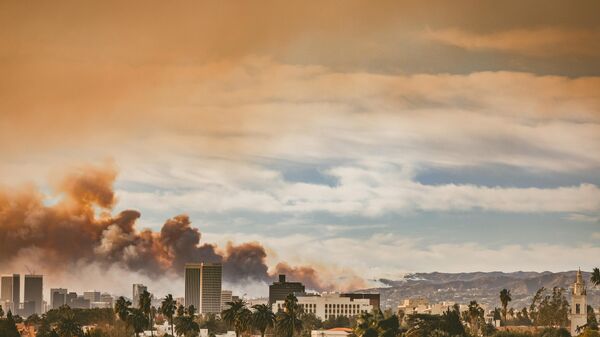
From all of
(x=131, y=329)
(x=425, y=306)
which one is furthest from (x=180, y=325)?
(x=425, y=306)

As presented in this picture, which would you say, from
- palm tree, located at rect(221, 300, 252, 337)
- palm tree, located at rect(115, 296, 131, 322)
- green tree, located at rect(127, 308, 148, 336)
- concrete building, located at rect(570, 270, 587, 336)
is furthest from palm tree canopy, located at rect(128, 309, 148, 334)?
concrete building, located at rect(570, 270, 587, 336)

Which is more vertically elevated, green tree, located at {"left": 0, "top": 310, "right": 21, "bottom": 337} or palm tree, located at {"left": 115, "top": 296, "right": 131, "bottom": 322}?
palm tree, located at {"left": 115, "top": 296, "right": 131, "bottom": 322}

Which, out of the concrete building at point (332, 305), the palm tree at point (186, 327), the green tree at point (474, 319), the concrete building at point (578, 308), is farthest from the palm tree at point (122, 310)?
the concrete building at point (332, 305)

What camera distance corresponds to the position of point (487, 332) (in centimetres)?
9619

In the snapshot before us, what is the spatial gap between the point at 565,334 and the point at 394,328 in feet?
83.2

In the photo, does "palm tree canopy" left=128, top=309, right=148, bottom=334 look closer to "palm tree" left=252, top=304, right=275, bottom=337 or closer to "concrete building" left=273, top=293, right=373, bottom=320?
"palm tree" left=252, top=304, right=275, bottom=337

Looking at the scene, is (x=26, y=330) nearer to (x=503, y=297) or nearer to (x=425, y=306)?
(x=503, y=297)

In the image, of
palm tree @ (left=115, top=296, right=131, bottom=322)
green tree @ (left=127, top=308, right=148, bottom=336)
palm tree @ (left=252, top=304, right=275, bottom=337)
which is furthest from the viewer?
palm tree @ (left=115, top=296, right=131, bottom=322)

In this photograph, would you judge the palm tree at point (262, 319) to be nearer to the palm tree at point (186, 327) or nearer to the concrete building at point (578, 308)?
the palm tree at point (186, 327)

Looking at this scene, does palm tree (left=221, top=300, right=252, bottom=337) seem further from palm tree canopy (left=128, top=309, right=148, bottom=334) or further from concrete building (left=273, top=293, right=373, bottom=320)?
concrete building (left=273, top=293, right=373, bottom=320)

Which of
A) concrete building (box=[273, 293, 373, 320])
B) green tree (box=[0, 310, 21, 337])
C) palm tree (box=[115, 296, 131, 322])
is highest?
concrete building (box=[273, 293, 373, 320])

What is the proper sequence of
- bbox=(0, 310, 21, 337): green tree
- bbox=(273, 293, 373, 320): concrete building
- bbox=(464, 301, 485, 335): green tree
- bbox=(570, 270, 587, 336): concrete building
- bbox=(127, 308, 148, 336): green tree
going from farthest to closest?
bbox=(273, 293, 373, 320): concrete building < bbox=(464, 301, 485, 335): green tree < bbox=(570, 270, 587, 336): concrete building < bbox=(127, 308, 148, 336): green tree < bbox=(0, 310, 21, 337): green tree

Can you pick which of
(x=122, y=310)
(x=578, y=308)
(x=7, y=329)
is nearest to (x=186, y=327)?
(x=122, y=310)

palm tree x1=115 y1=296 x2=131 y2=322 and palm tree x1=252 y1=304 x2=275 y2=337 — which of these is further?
palm tree x1=115 y1=296 x2=131 y2=322
